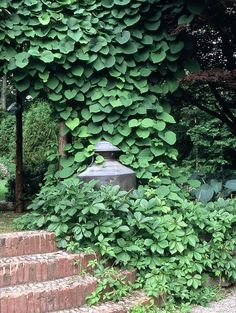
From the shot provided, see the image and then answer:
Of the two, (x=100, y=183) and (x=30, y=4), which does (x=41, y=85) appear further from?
(x=100, y=183)

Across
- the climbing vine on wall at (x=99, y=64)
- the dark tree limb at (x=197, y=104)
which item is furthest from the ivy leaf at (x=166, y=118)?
the dark tree limb at (x=197, y=104)

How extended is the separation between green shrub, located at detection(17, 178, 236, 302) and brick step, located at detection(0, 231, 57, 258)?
72 millimetres

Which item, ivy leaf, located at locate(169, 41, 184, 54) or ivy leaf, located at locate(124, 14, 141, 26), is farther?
ivy leaf, located at locate(169, 41, 184, 54)

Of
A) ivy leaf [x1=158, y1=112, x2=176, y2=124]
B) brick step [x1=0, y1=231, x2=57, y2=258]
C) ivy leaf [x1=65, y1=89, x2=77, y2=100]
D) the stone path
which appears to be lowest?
the stone path

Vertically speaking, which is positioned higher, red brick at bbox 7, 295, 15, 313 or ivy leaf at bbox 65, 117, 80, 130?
ivy leaf at bbox 65, 117, 80, 130

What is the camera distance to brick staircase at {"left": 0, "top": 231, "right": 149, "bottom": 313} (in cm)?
252

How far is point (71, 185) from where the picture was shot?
3178 mm

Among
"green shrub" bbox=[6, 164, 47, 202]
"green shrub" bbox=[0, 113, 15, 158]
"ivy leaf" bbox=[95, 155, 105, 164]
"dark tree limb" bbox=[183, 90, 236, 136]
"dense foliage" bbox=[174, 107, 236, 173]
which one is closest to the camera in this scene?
"ivy leaf" bbox=[95, 155, 105, 164]

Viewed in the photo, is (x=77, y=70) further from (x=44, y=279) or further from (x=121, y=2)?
(x=44, y=279)

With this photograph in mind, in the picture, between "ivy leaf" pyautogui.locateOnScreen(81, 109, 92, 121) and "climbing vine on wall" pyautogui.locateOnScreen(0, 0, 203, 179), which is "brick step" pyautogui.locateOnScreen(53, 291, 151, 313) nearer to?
"climbing vine on wall" pyautogui.locateOnScreen(0, 0, 203, 179)

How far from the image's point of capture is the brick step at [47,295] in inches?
96.9

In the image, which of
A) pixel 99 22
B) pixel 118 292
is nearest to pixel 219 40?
pixel 99 22

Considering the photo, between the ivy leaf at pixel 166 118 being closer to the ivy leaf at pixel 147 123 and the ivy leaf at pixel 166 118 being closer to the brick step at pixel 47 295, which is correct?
the ivy leaf at pixel 147 123

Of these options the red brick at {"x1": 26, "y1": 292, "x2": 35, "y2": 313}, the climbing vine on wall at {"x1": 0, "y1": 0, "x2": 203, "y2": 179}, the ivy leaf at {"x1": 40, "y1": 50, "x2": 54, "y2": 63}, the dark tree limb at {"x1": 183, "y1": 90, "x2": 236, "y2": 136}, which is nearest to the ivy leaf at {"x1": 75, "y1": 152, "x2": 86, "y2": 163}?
the climbing vine on wall at {"x1": 0, "y1": 0, "x2": 203, "y2": 179}
